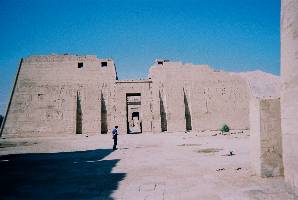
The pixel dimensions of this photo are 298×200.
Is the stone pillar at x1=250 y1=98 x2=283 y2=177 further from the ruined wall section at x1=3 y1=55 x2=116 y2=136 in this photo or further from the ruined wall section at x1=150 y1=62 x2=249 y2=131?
the ruined wall section at x1=3 y1=55 x2=116 y2=136

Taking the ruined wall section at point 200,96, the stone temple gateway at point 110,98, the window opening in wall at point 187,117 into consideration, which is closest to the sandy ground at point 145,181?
the stone temple gateway at point 110,98

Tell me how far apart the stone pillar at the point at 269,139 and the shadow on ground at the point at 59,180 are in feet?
11.2

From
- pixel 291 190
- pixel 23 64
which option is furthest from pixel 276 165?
pixel 23 64

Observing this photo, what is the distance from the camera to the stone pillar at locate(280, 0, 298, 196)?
584cm

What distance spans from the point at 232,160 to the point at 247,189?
3962 millimetres

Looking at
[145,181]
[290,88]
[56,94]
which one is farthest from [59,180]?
[56,94]

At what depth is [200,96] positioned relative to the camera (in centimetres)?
2958

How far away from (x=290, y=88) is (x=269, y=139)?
4.84ft

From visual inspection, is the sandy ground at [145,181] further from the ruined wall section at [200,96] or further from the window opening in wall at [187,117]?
the window opening in wall at [187,117]

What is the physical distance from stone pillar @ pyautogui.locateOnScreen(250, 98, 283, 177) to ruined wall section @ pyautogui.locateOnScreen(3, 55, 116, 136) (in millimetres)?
21623

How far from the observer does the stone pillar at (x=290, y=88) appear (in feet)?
19.2

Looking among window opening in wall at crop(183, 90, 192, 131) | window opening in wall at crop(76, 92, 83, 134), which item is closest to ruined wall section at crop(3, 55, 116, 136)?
window opening in wall at crop(76, 92, 83, 134)

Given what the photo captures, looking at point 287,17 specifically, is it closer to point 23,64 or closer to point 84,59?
point 84,59

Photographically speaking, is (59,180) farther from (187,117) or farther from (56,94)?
(187,117)
